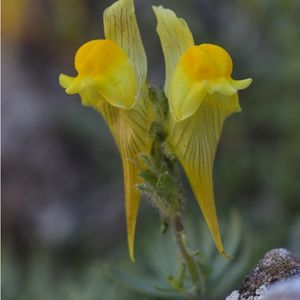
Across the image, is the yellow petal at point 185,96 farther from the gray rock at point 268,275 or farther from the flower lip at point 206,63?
the gray rock at point 268,275

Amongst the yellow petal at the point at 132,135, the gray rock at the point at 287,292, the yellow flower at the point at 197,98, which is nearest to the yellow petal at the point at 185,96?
the yellow flower at the point at 197,98

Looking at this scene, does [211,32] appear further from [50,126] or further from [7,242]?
[7,242]

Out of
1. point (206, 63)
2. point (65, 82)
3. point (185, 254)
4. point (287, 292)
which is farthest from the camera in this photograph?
point (185, 254)

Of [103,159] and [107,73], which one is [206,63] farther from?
[103,159]

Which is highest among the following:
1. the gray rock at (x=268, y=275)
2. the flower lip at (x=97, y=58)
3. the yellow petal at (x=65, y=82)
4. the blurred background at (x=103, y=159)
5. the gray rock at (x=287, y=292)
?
the flower lip at (x=97, y=58)

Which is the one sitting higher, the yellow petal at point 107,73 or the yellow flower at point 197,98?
the yellow petal at point 107,73

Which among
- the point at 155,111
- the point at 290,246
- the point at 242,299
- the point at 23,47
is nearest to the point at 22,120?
the point at 23,47

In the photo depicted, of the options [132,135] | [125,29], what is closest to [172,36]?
[125,29]

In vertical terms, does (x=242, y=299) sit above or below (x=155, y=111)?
below
